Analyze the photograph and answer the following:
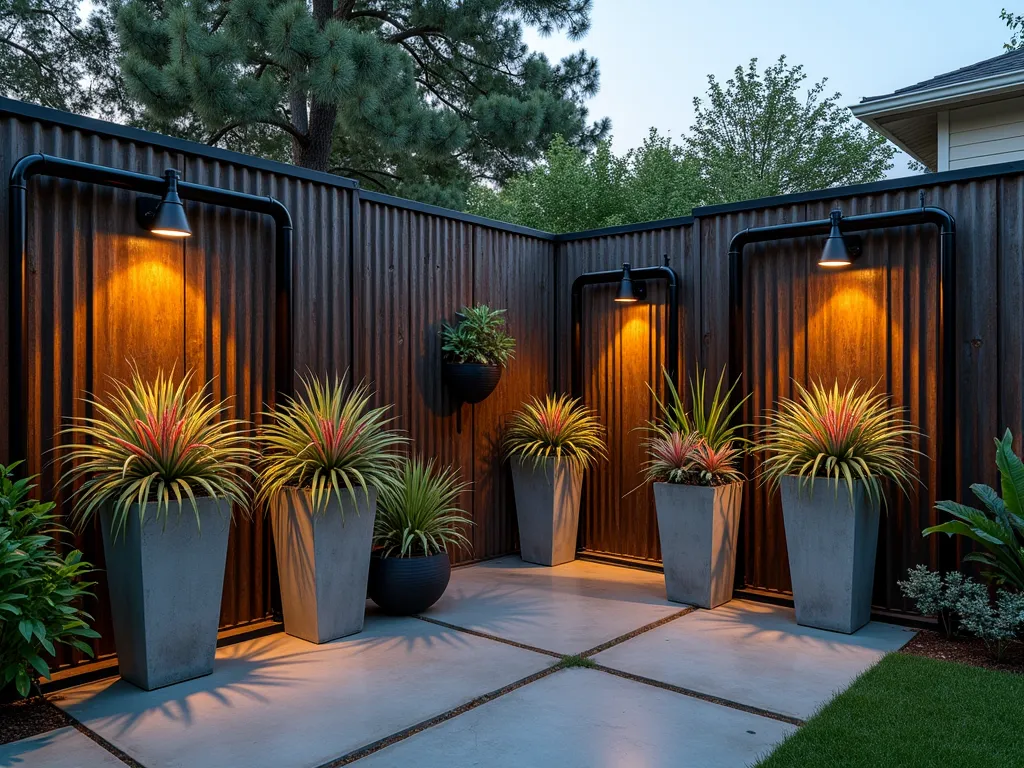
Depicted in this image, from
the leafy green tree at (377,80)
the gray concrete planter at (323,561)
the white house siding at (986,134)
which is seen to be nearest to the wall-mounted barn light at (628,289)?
the gray concrete planter at (323,561)

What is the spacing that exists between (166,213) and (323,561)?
1862mm

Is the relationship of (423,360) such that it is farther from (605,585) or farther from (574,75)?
(574,75)

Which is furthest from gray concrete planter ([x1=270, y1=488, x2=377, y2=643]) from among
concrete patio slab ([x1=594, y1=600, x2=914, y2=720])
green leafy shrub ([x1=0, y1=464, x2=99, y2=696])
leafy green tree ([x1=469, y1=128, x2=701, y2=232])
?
leafy green tree ([x1=469, y1=128, x2=701, y2=232])

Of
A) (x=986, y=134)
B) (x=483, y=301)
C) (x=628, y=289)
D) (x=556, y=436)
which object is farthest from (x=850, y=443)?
(x=986, y=134)

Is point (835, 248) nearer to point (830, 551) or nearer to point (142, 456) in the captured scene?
point (830, 551)

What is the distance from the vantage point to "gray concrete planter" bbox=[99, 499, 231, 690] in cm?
324

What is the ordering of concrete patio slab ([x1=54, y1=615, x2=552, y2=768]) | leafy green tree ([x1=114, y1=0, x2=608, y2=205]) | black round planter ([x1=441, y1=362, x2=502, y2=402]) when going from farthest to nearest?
leafy green tree ([x1=114, y1=0, x2=608, y2=205]) < black round planter ([x1=441, y1=362, x2=502, y2=402]) < concrete patio slab ([x1=54, y1=615, x2=552, y2=768])

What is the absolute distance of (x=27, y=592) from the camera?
9.37ft

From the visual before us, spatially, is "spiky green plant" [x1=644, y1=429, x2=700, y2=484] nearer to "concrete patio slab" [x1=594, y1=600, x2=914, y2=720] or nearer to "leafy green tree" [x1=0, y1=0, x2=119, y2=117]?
"concrete patio slab" [x1=594, y1=600, x2=914, y2=720]

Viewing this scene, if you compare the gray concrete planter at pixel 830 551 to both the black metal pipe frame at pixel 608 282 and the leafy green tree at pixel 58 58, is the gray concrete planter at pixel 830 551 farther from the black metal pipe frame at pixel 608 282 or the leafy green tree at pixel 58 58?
the leafy green tree at pixel 58 58

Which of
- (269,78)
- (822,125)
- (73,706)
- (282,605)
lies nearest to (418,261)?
(282,605)

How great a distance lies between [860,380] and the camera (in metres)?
4.61

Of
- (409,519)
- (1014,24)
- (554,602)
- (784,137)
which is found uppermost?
(784,137)

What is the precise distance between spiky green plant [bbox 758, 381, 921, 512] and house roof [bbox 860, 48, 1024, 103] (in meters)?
3.12
